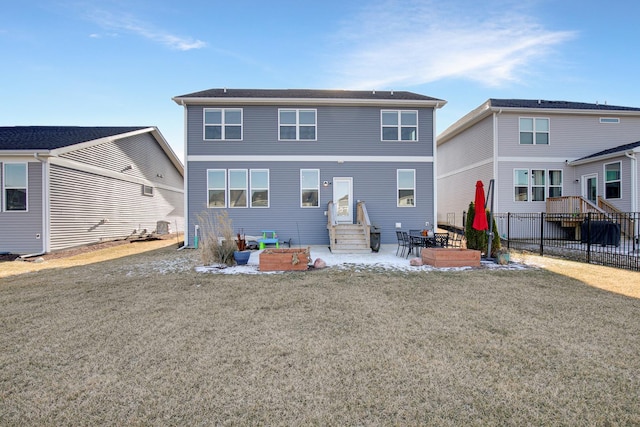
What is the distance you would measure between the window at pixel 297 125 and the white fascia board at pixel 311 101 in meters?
0.42

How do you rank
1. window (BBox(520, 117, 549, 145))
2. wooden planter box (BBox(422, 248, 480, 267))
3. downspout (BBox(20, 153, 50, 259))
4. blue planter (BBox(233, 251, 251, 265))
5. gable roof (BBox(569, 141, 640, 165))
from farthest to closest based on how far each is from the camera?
1. window (BBox(520, 117, 549, 145))
2. gable roof (BBox(569, 141, 640, 165))
3. downspout (BBox(20, 153, 50, 259))
4. blue planter (BBox(233, 251, 251, 265))
5. wooden planter box (BBox(422, 248, 480, 267))

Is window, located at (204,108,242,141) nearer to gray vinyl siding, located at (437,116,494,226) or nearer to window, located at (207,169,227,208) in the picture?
window, located at (207,169,227,208)

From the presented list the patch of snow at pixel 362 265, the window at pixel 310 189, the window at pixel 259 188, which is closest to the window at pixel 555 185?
the patch of snow at pixel 362 265

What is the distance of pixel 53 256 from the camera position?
1047 centimetres

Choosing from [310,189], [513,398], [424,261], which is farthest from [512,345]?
[310,189]

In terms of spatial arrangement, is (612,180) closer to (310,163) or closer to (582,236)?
(582,236)

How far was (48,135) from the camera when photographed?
1284 centimetres

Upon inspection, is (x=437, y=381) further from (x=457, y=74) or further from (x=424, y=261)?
(x=457, y=74)

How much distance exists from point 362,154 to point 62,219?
A: 472 inches

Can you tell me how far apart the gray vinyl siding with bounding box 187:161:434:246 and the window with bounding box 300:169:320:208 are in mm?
171

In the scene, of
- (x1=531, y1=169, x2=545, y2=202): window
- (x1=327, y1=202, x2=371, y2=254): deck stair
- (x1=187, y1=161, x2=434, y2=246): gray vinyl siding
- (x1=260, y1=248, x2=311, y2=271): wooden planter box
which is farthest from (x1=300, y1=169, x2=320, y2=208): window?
(x1=531, y1=169, x2=545, y2=202): window

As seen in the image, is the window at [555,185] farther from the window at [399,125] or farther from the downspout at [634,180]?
the window at [399,125]

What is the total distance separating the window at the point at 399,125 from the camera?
43.3 feet

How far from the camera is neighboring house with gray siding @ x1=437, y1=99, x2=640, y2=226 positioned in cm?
1413
